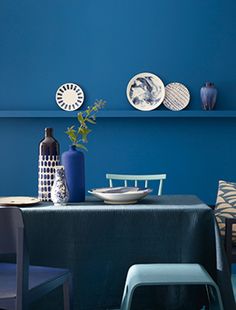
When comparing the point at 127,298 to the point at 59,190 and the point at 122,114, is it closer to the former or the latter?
the point at 59,190

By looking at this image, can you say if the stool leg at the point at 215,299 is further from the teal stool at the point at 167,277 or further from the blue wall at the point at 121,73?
the blue wall at the point at 121,73

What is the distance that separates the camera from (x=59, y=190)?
258 cm

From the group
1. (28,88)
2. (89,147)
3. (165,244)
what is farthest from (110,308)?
(28,88)

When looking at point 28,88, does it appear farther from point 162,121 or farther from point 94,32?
point 162,121

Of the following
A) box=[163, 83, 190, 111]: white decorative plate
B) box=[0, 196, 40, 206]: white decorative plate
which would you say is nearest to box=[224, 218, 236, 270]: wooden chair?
box=[0, 196, 40, 206]: white decorative plate

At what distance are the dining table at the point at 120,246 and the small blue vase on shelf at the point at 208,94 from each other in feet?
5.89

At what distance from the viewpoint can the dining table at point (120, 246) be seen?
97.2 inches

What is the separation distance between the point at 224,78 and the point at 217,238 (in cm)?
218

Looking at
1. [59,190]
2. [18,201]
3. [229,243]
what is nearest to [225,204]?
[229,243]

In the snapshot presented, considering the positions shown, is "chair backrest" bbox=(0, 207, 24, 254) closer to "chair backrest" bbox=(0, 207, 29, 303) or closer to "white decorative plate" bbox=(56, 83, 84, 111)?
"chair backrest" bbox=(0, 207, 29, 303)

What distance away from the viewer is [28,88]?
173 inches

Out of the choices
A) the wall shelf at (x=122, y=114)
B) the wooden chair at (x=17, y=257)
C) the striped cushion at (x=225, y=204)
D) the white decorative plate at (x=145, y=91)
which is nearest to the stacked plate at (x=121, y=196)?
the wooden chair at (x=17, y=257)

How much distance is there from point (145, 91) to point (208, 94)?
1.59 ft

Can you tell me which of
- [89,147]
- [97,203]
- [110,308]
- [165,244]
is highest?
[89,147]
